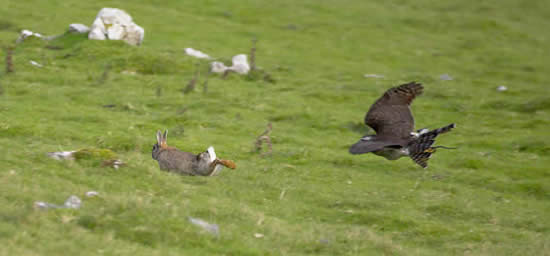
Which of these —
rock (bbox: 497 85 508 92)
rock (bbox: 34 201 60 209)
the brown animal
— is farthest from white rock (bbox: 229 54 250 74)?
rock (bbox: 34 201 60 209)

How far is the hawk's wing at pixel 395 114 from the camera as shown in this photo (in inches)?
613

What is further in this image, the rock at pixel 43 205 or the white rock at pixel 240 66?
the white rock at pixel 240 66

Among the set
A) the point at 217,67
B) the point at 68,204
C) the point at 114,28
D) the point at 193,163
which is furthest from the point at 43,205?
the point at 114,28

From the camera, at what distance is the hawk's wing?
15.6 metres

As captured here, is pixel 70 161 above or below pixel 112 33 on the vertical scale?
above

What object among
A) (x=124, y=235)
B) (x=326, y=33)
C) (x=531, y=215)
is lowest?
(x=326, y=33)

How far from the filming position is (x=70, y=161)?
42.4ft

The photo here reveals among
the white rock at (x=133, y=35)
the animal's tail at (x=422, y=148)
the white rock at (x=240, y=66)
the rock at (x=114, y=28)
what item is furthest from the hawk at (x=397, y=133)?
the white rock at (x=133, y=35)

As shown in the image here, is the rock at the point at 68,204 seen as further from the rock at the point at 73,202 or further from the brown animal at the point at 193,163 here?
the brown animal at the point at 193,163

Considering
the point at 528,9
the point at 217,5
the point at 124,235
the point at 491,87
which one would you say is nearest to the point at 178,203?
the point at 124,235

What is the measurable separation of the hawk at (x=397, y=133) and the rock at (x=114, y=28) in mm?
20213

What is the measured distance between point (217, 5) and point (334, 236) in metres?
46.9

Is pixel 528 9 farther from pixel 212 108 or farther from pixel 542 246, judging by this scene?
pixel 542 246

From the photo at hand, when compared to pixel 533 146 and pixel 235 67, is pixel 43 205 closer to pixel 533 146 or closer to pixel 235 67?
pixel 533 146
